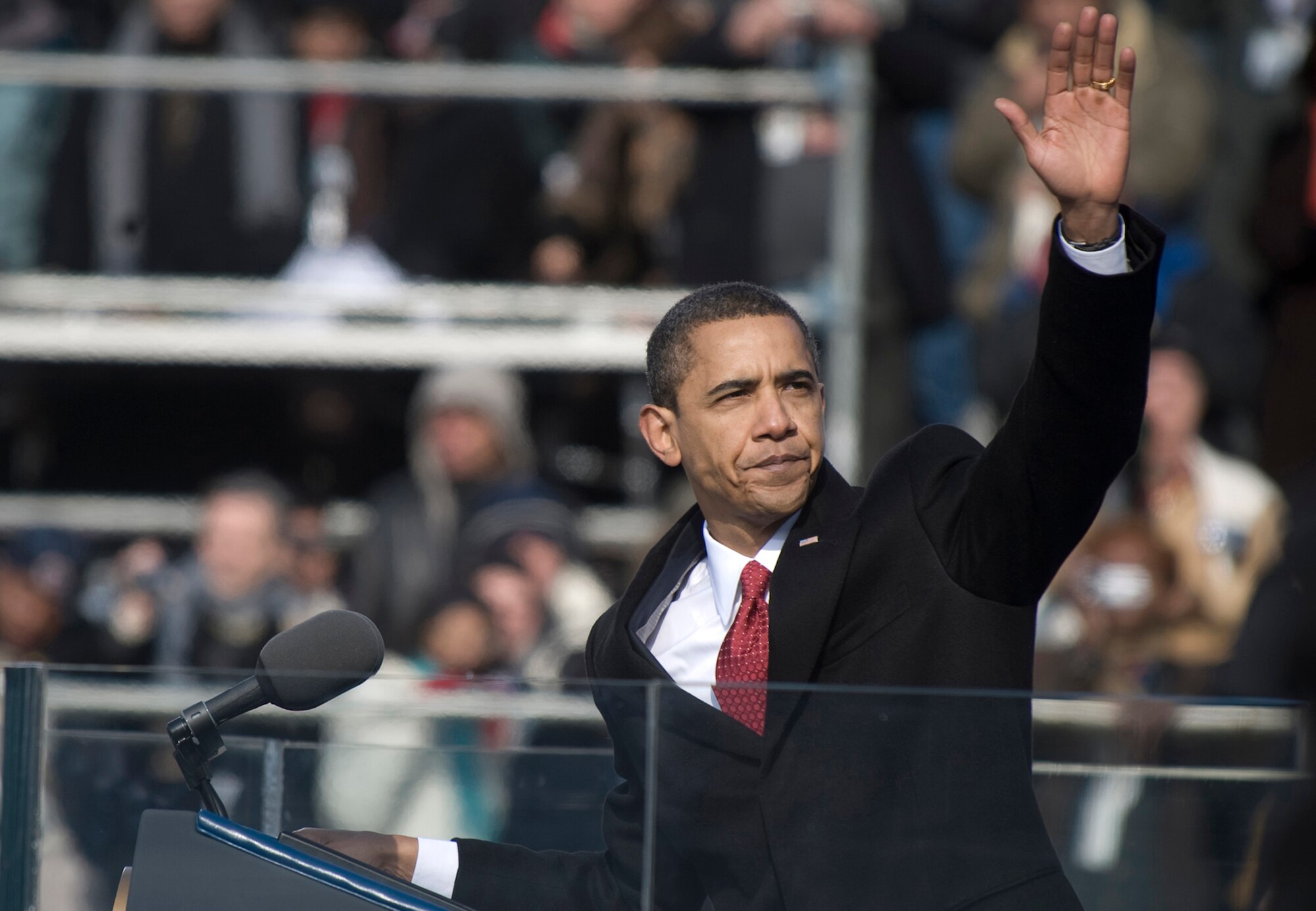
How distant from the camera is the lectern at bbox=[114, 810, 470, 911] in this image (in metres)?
2.08

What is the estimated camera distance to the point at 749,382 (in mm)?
2604

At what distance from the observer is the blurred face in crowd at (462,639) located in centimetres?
551

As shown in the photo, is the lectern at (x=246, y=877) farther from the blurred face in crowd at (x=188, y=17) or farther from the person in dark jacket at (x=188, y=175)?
the blurred face in crowd at (x=188, y=17)

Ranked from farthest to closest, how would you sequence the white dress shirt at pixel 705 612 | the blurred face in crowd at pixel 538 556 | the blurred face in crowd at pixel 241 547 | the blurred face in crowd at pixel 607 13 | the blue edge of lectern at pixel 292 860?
the blurred face in crowd at pixel 607 13, the blurred face in crowd at pixel 241 547, the blurred face in crowd at pixel 538 556, the white dress shirt at pixel 705 612, the blue edge of lectern at pixel 292 860

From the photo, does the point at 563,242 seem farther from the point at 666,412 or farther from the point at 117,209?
the point at 666,412

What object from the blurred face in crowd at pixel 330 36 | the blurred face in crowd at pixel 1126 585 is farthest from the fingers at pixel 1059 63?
the blurred face in crowd at pixel 330 36

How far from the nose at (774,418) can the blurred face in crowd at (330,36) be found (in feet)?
15.1

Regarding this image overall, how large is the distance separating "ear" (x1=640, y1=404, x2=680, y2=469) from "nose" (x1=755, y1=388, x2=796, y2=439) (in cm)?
24

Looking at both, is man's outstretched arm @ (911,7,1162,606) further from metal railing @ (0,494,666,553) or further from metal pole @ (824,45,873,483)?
metal railing @ (0,494,666,553)

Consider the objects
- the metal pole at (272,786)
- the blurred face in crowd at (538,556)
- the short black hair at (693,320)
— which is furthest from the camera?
the blurred face in crowd at (538,556)

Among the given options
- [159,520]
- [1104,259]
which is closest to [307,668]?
[1104,259]

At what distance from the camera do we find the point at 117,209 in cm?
670

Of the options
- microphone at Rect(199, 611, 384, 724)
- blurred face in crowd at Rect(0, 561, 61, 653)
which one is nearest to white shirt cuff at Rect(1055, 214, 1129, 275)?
microphone at Rect(199, 611, 384, 724)

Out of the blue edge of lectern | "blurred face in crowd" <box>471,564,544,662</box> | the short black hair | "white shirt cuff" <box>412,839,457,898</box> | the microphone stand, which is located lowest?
"blurred face in crowd" <box>471,564,544,662</box>
